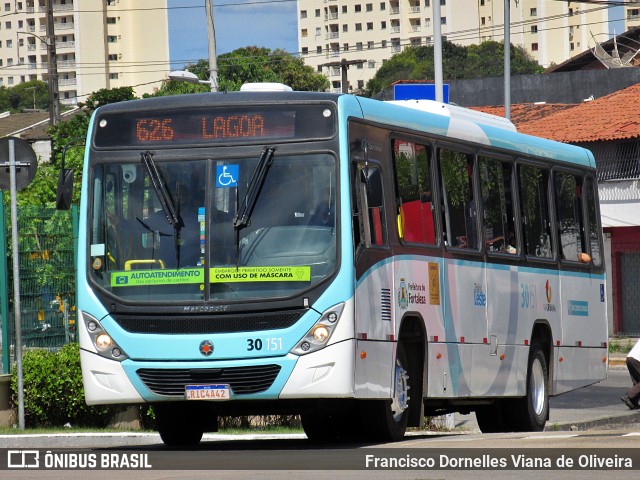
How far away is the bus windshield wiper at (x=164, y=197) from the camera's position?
1262 cm

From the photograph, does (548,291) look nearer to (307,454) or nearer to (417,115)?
(417,115)

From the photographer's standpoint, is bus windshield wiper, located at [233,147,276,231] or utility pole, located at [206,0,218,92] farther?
utility pole, located at [206,0,218,92]

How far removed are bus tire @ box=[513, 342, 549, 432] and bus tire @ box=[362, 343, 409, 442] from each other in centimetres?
345

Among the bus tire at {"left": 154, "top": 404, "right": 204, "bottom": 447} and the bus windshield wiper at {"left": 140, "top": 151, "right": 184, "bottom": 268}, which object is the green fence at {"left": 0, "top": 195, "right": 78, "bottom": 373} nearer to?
the bus tire at {"left": 154, "top": 404, "right": 204, "bottom": 447}

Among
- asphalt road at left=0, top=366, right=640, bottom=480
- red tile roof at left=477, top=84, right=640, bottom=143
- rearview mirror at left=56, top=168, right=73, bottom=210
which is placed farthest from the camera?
red tile roof at left=477, top=84, right=640, bottom=143

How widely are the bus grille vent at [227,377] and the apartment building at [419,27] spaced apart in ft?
513

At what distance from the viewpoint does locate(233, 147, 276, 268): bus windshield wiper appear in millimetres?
12453

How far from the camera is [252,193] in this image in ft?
41.1

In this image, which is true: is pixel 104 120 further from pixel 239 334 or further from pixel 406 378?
pixel 406 378

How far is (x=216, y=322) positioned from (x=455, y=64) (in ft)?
424

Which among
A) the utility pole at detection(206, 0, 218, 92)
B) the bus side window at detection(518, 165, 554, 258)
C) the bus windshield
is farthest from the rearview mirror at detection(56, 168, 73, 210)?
the utility pole at detection(206, 0, 218, 92)

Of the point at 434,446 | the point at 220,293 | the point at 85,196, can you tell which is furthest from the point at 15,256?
the point at 434,446

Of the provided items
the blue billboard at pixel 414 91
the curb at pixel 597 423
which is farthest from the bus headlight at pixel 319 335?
the blue billboard at pixel 414 91

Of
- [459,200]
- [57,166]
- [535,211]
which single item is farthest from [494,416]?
[57,166]
